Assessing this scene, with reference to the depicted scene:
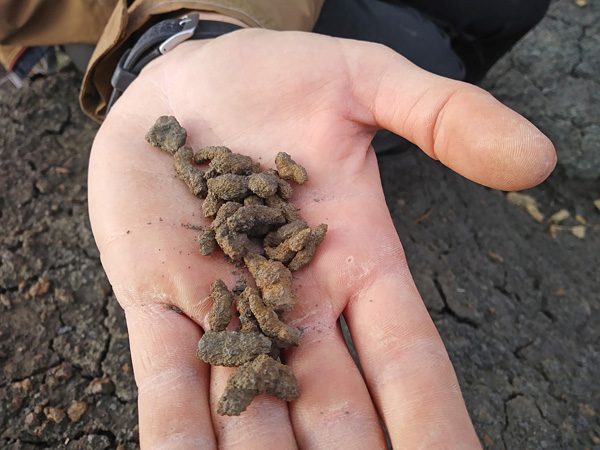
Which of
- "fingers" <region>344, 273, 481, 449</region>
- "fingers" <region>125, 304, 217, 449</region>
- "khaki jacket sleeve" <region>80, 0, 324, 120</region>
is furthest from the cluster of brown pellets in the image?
"khaki jacket sleeve" <region>80, 0, 324, 120</region>

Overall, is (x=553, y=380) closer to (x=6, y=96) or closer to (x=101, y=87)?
(x=101, y=87)

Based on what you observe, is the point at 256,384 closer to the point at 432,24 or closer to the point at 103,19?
the point at 103,19

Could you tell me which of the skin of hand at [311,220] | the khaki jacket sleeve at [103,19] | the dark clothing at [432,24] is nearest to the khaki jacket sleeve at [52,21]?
the khaki jacket sleeve at [103,19]

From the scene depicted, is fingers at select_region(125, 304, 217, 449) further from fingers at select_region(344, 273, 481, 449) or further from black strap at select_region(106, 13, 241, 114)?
black strap at select_region(106, 13, 241, 114)

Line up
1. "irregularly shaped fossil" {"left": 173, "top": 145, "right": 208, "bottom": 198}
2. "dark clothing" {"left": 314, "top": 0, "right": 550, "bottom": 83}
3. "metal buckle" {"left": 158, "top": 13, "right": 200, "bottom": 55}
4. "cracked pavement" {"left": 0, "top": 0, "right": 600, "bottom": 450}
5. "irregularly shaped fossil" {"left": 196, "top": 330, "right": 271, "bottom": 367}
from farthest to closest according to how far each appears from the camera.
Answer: "dark clothing" {"left": 314, "top": 0, "right": 550, "bottom": 83}
"metal buckle" {"left": 158, "top": 13, "right": 200, "bottom": 55}
"cracked pavement" {"left": 0, "top": 0, "right": 600, "bottom": 450}
"irregularly shaped fossil" {"left": 173, "top": 145, "right": 208, "bottom": 198}
"irregularly shaped fossil" {"left": 196, "top": 330, "right": 271, "bottom": 367}

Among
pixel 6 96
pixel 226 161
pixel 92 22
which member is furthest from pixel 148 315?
pixel 6 96

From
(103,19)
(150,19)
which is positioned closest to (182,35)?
(150,19)
